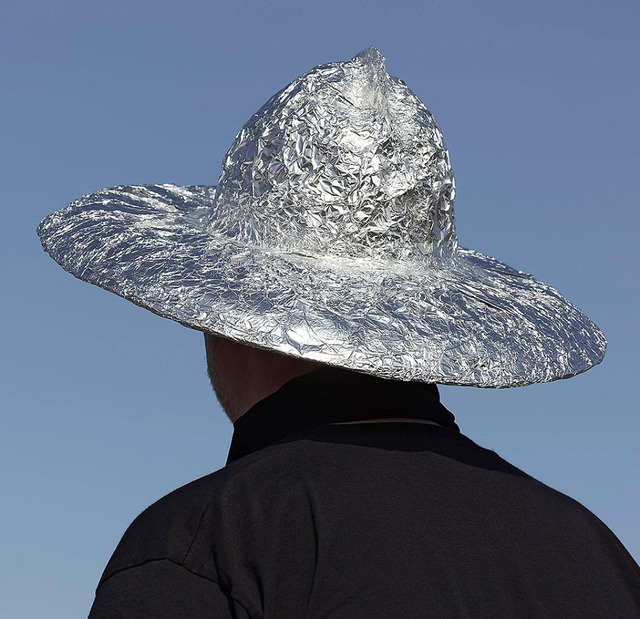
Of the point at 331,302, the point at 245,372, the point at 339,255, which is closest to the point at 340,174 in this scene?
the point at 339,255

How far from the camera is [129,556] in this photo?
72.6 inches

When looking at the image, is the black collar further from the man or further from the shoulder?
the shoulder

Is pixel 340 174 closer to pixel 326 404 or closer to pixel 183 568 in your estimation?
pixel 326 404

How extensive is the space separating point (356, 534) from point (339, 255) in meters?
0.64

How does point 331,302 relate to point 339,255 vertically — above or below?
below

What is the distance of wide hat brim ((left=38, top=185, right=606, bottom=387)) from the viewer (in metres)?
1.94

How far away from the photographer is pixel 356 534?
70.8 inches

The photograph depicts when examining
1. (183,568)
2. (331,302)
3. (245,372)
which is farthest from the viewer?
(245,372)

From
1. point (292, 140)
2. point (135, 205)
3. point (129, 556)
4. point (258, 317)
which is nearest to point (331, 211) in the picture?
point (292, 140)

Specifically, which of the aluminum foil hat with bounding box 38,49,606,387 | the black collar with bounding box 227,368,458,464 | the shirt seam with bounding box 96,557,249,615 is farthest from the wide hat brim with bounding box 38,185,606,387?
the shirt seam with bounding box 96,557,249,615

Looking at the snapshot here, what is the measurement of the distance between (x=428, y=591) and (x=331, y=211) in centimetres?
81

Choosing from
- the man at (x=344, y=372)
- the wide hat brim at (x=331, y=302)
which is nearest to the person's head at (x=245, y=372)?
the man at (x=344, y=372)

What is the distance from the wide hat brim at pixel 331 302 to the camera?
194 centimetres

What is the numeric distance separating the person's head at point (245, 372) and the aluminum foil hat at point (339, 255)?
15cm
